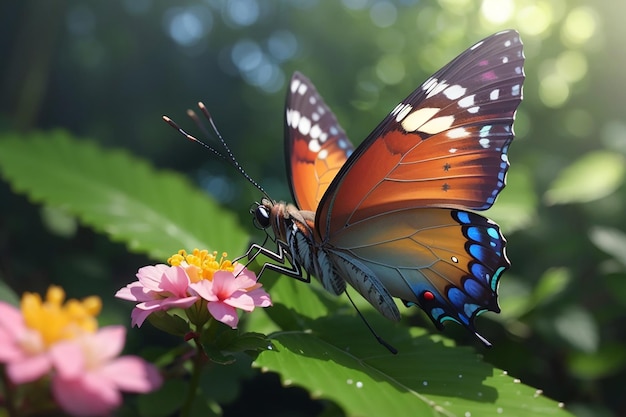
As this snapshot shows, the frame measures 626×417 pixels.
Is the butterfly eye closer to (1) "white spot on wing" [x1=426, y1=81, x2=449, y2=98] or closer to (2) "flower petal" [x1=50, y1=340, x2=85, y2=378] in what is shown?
(1) "white spot on wing" [x1=426, y1=81, x2=449, y2=98]

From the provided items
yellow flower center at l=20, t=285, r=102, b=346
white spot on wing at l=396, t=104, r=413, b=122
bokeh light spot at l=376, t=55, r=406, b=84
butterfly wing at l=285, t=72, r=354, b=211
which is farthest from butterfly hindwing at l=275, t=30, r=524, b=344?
bokeh light spot at l=376, t=55, r=406, b=84

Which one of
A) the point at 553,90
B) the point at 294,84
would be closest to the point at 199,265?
the point at 294,84

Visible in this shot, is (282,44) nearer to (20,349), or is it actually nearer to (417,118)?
(417,118)

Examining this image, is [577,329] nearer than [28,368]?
No

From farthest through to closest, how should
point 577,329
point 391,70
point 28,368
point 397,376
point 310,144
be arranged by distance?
1. point 391,70
2. point 310,144
3. point 577,329
4. point 397,376
5. point 28,368

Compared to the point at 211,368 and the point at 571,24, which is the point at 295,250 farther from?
the point at 571,24

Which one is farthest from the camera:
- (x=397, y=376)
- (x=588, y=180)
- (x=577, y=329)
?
(x=588, y=180)

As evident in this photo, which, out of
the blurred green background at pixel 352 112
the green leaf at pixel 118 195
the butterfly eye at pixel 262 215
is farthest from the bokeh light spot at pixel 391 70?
the butterfly eye at pixel 262 215
